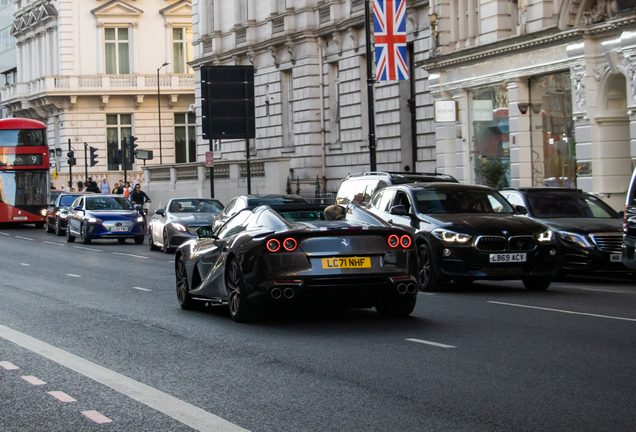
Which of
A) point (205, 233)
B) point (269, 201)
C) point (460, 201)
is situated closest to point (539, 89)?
point (269, 201)

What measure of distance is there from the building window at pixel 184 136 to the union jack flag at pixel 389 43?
4652 centimetres

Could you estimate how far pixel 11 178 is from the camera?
4216 centimetres

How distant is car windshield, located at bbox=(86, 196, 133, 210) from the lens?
31.1 m

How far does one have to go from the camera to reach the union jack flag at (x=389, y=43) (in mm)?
24672

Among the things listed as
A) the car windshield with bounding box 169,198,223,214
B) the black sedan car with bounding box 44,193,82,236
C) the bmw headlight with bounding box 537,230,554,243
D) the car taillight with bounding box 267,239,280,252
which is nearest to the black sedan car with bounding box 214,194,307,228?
the car windshield with bounding box 169,198,223,214

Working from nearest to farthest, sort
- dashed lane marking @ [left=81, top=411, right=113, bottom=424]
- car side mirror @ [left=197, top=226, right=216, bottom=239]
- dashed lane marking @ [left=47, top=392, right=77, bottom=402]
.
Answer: dashed lane marking @ [left=81, top=411, right=113, bottom=424] → dashed lane marking @ [left=47, top=392, right=77, bottom=402] → car side mirror @ [left=197, top=226, right=216, bottom=239]

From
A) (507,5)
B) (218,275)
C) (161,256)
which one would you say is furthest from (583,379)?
(507,5)

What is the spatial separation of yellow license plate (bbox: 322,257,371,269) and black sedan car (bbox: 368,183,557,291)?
156 inches

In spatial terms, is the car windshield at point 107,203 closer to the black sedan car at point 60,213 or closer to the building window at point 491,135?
the black sedan car at point 60,213

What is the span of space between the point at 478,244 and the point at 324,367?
634 cm

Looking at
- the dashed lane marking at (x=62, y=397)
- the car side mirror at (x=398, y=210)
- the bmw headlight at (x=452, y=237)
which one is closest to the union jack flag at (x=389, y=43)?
the car side mirror at (x=398, y=210)

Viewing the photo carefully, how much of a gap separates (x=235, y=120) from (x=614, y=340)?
22769 millimetres

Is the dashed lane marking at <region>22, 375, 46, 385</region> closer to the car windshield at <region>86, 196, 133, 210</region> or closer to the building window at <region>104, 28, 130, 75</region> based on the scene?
the car windshield at <region>86, 196, 133, 210</region>

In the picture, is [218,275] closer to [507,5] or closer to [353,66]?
[507,5]
